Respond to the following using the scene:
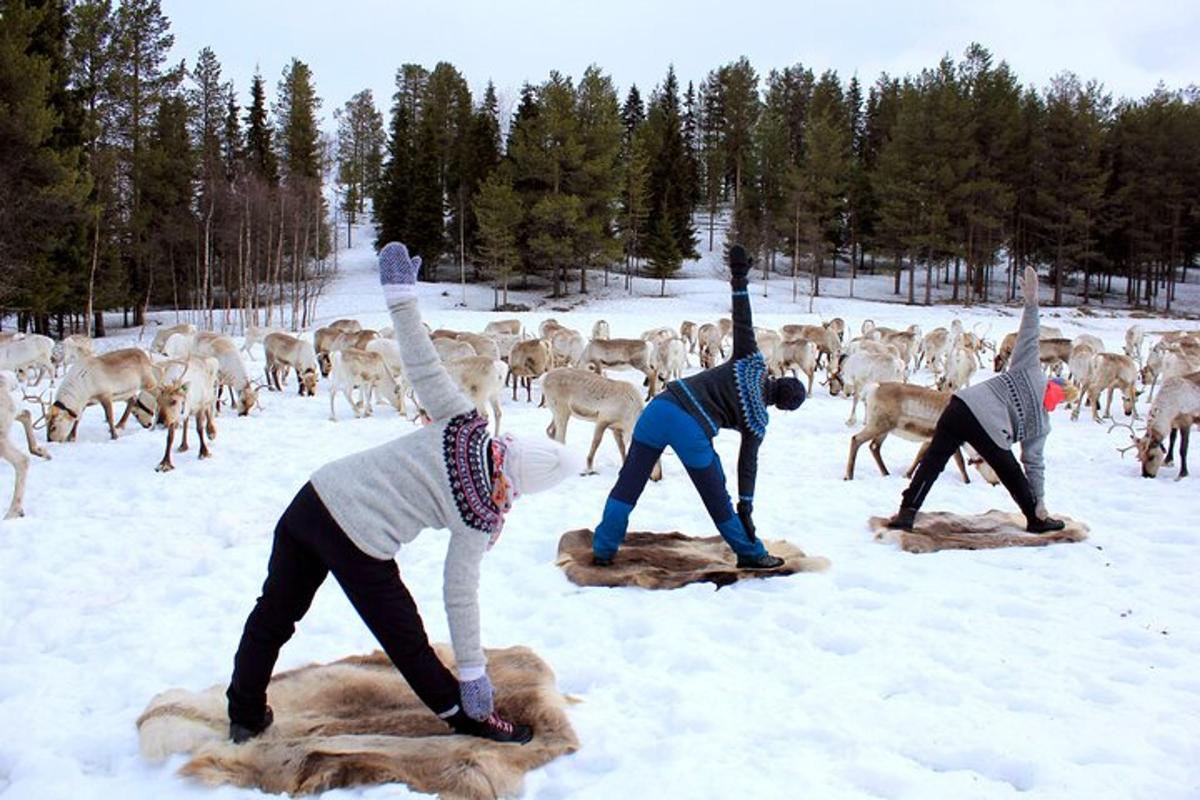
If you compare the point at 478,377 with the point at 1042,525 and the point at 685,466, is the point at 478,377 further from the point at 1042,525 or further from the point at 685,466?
the point at 1042,525

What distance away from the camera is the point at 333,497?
3.42 m

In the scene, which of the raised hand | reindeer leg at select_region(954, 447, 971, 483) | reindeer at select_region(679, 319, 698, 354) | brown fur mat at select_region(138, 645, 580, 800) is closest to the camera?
brown fur mat at select_region(138, 645, 580, 800)

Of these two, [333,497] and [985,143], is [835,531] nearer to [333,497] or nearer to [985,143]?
[333,497]

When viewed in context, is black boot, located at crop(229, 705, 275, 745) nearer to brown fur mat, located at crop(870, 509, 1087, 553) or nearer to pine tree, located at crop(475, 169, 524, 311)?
brown fur mat, located at crop(870, 509, 1087, 553)

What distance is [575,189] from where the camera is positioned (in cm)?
4600

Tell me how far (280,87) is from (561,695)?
6599 centimetres

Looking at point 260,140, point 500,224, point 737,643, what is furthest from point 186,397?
point 260,140

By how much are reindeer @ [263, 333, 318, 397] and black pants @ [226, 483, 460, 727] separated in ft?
48.1

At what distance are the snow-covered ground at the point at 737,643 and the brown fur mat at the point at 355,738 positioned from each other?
0.34 ft

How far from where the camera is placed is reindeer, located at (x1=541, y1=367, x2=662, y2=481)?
32.7 feet

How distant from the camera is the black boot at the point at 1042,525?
7047 mm

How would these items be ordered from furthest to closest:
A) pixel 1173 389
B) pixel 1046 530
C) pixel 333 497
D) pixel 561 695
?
pixel 1173 389 → pixel 1046 530 → pixel 561 695 → pixel 333 497

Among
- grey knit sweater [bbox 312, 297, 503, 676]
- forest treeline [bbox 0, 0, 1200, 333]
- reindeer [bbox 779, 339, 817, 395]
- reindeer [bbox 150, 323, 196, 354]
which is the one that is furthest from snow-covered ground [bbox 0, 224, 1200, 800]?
forest treeline [bbox 0, 0, 1200, 333]

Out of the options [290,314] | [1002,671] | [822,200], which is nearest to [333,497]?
[1002,671]
